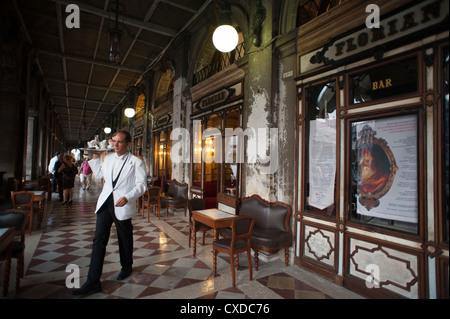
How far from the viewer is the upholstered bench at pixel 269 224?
3.42 meters

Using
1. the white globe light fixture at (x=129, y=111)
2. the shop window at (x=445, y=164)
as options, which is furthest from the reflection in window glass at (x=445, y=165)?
the white globe light fixture at (x=129, y=111)

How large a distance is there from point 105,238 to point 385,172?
3.35m

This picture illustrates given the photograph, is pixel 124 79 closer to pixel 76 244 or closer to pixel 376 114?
pixel 76 244

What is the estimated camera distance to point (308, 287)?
9.78ft

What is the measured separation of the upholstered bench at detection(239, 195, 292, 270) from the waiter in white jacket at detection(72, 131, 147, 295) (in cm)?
174

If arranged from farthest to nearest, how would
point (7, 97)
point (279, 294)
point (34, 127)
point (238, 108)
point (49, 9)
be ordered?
point (34, 127), point (7, 97), point (49, 9), point (238, 108), point (279, 294)

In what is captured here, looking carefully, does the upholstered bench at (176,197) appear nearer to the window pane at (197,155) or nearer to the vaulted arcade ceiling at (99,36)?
the window pane at (197,155)

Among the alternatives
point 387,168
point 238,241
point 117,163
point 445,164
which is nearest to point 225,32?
point 117,163

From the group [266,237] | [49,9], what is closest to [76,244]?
[266,237]

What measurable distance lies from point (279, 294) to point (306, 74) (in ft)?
10.0

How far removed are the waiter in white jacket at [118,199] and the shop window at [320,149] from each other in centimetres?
237

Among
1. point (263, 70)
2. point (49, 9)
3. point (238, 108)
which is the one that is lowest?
point (238, 108)

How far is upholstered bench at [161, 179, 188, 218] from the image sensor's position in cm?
638

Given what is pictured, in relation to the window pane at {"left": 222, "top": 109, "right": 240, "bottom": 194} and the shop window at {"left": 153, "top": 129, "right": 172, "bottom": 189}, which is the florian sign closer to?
the window pane at {"left": 222, "top": 109, "right": 240, "bottom": 194}
